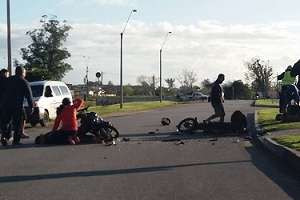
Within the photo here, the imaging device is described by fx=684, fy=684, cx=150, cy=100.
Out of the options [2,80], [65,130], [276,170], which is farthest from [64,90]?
[276,170]

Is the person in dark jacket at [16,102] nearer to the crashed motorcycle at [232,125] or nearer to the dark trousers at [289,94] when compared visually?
the crashed motorcycle at [232,125]

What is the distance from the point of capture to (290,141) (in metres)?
16.3

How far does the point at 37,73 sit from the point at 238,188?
4664 centimetres

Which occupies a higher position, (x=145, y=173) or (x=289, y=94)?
(x=289, y=94)

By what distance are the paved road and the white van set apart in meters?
10.1

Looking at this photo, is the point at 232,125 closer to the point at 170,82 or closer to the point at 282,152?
the point at 282,152

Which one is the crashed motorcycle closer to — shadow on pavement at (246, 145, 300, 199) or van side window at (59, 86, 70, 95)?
shadow on pavement at (246, 145, 300, 199)

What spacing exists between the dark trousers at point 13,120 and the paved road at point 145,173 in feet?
1.38

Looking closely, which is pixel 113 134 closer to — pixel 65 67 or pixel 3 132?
pixel 3 132

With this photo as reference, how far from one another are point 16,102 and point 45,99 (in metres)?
11.7

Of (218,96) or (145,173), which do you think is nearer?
(145,173)

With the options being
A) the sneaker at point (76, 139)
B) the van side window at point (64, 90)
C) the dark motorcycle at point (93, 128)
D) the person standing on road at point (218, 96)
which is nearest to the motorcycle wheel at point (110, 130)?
the dark motorcycle at point (93, 128)

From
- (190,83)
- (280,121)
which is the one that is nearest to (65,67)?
(280,121)

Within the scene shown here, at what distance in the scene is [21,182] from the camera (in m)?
10.9
